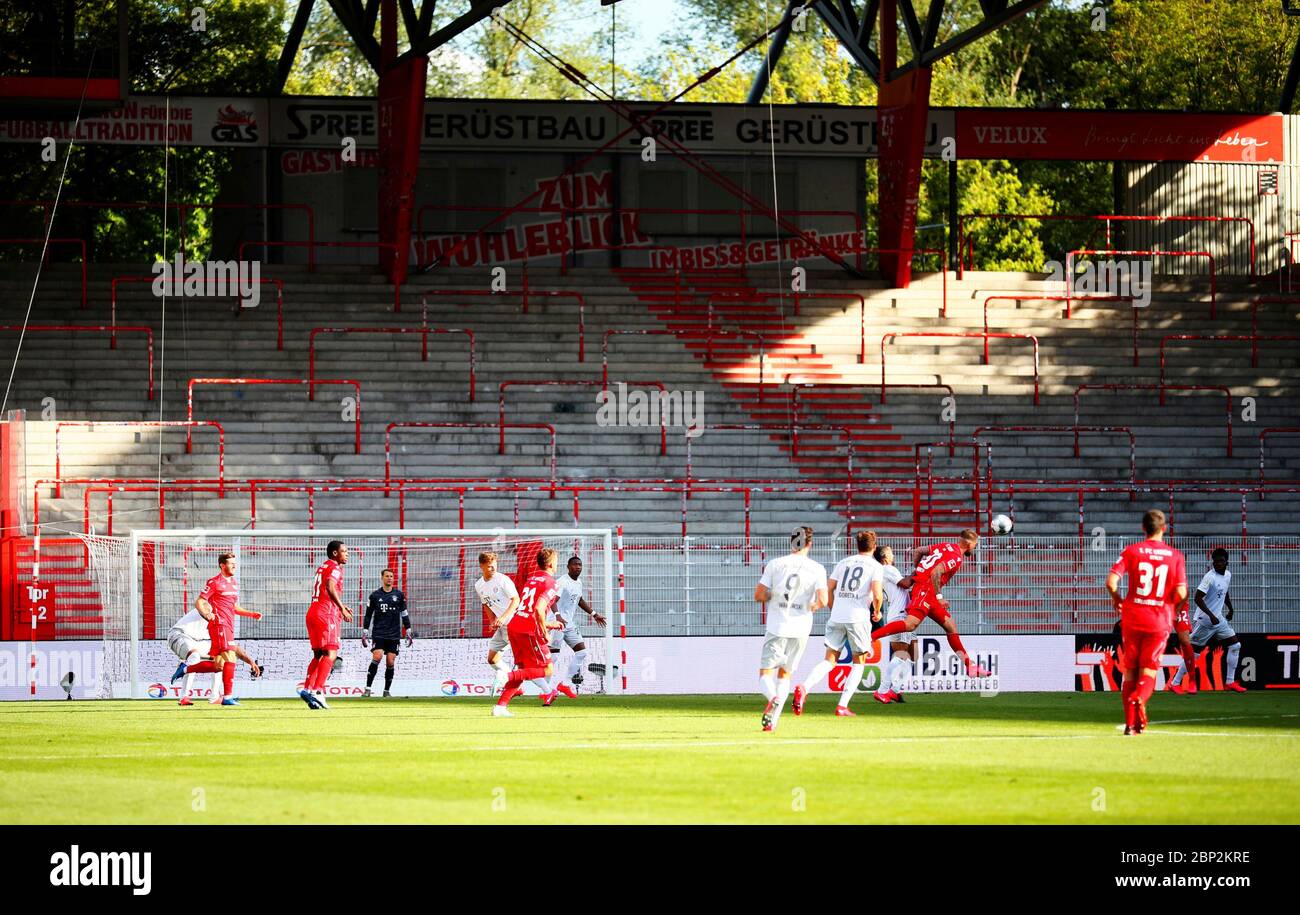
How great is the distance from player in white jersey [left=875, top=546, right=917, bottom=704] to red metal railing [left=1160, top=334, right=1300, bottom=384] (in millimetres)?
12908

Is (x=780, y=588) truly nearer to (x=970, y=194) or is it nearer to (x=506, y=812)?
(x=506, y=812)

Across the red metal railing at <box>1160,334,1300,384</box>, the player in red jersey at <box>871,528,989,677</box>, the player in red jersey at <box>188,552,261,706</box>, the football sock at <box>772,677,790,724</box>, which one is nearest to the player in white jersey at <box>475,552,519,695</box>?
the player in red jersey at <box>188,552,261,706</box>

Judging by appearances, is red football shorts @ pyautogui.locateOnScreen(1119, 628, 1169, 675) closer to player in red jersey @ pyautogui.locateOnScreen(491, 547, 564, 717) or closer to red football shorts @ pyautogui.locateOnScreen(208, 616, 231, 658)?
player in red jersey @ pyautogui.locateOnScreen(491, 547, 564, 717)

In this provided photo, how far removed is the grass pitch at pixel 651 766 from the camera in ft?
33.9

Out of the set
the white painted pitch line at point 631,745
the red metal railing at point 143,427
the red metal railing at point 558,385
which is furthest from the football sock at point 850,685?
the red metal railing at point 143,427

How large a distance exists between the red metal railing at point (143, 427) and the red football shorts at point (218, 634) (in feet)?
20.4

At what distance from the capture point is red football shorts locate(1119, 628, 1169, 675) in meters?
14.7

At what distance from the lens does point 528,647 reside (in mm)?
18453

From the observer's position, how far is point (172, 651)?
71.5 ft

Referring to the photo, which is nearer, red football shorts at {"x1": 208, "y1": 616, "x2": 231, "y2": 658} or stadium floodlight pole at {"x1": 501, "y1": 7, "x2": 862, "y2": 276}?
red football shorts at {"x1": 208, "y1": 616, "x2": 231, "y2": 658}

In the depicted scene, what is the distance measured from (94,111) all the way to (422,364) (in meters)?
7.46

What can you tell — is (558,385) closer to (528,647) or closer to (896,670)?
(896,670)

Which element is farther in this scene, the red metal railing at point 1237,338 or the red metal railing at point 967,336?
the red metal railing at point 1237,338
